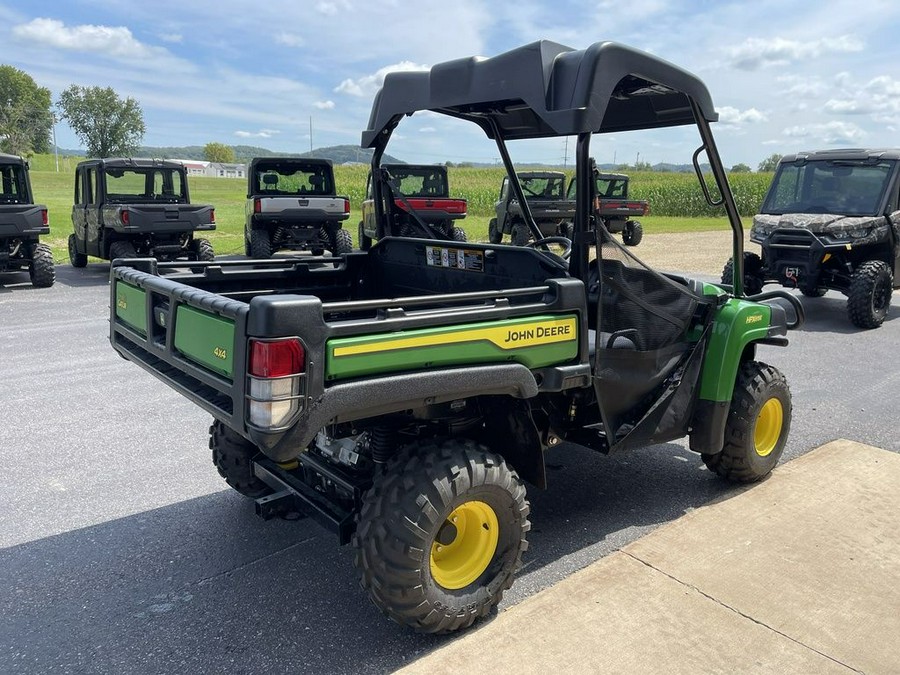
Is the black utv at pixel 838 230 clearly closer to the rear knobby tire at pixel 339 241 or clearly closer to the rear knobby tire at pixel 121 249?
the rear knobby tire at pixel 339 241

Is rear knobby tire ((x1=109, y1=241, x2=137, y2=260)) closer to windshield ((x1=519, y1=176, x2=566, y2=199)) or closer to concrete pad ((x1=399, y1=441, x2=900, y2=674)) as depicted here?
windshield ((x1=519, y1=176, x2=566, y2=199))

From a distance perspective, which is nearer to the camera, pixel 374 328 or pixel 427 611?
pixel 374 328

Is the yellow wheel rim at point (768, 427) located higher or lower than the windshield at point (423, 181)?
lower

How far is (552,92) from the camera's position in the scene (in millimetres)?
2879

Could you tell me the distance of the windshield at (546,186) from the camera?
64.5ft

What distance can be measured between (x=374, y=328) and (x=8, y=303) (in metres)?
9.87

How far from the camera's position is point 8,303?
1035cm

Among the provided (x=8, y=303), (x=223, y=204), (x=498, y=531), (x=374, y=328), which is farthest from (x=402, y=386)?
(x=223, y=204)

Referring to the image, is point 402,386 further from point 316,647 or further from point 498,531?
point 316,647

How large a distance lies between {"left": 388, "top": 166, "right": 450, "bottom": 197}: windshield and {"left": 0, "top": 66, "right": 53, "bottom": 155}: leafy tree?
165 feet

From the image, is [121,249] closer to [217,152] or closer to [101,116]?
[101,116]

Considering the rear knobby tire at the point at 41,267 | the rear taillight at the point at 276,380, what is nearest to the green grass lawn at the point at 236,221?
the rear knobby tire at the point at 41,267

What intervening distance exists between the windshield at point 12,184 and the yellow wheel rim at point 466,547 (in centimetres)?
1206

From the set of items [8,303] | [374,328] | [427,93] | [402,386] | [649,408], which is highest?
[427,93]
